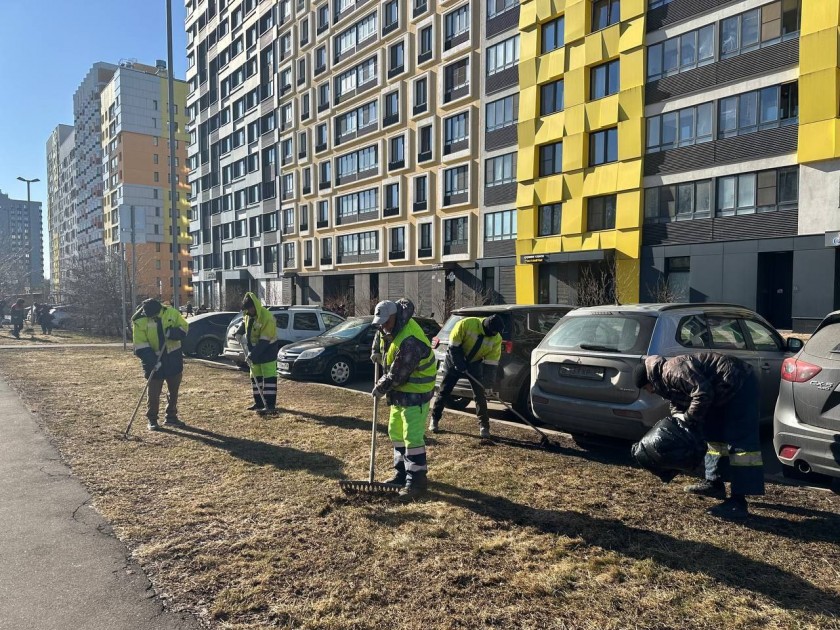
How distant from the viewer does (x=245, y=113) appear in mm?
55500

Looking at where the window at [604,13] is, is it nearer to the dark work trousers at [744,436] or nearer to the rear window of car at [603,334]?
the rear window of car at [603,334]

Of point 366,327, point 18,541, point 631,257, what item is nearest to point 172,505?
point 18,541

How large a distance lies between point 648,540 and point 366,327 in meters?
9.21

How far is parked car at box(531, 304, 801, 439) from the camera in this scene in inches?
225

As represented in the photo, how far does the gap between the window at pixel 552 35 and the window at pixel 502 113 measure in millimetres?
2771

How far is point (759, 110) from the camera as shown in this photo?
23188mm

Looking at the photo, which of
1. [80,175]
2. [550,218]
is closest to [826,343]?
[550,218]

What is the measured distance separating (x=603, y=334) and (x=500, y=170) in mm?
28313

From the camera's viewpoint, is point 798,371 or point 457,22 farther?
point 457,22

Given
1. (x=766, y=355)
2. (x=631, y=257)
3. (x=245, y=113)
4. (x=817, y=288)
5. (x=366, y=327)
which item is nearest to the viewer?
(x=766, y=355)

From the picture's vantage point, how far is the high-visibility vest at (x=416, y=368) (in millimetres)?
5164

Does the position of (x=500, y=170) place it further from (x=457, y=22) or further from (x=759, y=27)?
(x=759, y=27)

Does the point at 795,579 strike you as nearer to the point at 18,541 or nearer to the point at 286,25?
the point at 18,541

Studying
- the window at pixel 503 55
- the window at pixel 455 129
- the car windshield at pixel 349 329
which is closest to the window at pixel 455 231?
the window at pixel 455 129
